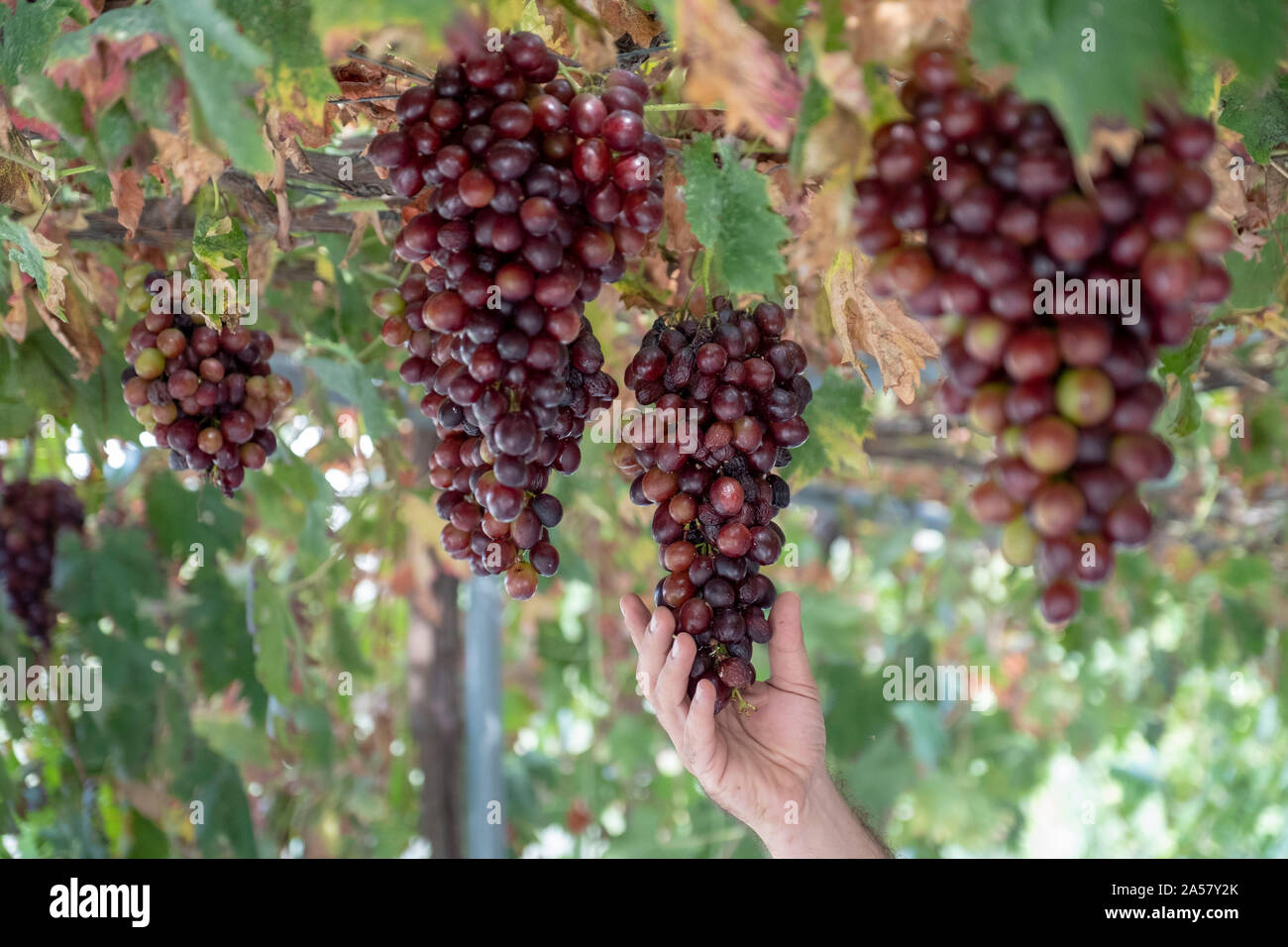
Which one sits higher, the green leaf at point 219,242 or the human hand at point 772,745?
the green leaf at point 219,242

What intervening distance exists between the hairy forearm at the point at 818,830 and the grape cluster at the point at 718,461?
448 millimetres

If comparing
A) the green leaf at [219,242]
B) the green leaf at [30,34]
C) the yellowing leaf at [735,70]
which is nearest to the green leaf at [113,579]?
the green leaf at [219,242]

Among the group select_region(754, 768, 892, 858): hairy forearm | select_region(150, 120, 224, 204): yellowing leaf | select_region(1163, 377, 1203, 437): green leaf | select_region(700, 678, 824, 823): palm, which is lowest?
select_region(754, 768, 892, 858): hairy forearm

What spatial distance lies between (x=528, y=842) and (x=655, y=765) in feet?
2.29

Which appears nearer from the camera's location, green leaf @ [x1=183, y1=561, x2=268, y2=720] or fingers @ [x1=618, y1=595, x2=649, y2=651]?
fingers @ [x1=618, y1=595, x2=649, y2=651]

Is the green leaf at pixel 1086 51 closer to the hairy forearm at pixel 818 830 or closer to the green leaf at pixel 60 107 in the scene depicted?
the green leaf at pixel 60 107

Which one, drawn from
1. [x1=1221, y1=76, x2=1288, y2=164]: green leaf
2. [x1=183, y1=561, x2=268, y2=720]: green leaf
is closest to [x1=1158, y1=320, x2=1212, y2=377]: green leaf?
[x1=1221, y1=76, x2=1288, y2=164]: green leaf

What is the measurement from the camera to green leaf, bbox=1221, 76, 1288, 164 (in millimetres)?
1136

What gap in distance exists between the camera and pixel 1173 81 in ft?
2.19

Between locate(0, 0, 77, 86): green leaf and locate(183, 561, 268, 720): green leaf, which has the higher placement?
locate(0, 0, 77, 86): green leaf

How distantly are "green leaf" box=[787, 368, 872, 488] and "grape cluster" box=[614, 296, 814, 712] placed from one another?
486mm

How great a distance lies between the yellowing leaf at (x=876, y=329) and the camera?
1117mm

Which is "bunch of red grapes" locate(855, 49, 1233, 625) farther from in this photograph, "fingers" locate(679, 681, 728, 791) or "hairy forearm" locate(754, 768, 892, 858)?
"hairy forearm" locate(754, 768, 892, 858)
